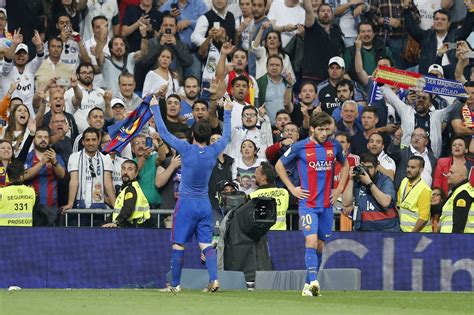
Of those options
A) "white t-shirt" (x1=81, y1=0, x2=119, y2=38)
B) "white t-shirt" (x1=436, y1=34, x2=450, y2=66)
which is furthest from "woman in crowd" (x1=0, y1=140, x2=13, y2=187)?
"white t-shirt" (x1=436, y1=34, x2=450, y2=66)

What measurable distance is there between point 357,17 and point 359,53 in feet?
3.73


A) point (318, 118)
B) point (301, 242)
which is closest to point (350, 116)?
point (301, 242)

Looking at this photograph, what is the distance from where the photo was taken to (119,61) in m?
23.8

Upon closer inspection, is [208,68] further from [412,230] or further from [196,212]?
[196,212]

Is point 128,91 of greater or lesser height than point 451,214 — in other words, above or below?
above

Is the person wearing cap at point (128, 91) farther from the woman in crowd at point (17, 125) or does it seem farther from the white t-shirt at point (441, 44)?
the white t-shirt at point (441, 44)

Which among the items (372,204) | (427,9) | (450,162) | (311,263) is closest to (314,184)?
(311,263)

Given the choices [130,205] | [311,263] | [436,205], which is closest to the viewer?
[311,263]

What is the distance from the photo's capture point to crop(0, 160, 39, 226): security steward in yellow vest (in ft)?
63.2

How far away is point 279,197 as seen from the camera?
64.4 feet

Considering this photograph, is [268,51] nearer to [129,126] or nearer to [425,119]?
[425,119]

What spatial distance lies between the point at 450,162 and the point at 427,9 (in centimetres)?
475

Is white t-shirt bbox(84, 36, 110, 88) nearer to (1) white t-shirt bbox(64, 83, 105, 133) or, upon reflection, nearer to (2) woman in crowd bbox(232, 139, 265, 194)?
(1) white t-shirt bbox(64, 83, 105, 133)

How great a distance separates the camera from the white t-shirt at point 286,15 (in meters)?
24.9
